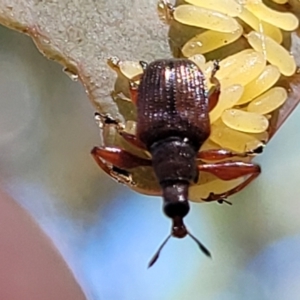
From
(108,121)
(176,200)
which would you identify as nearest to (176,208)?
(176,200)

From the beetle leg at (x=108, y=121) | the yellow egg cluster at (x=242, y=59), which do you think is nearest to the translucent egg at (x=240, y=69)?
the yellow egg cluster at (x=242, y=59)

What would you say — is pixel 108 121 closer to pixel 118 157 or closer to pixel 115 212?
pixel 118 157

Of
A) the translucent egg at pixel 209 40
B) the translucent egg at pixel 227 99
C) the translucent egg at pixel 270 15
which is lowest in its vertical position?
the translucent egg at pixel 227 99

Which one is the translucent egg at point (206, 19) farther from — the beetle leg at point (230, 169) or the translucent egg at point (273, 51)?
the beetle leg at point (230, 169)

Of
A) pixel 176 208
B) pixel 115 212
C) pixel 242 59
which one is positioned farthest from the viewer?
pixel 115 212

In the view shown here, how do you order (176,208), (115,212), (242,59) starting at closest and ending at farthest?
(176,208) → (242,59) → (115,212)

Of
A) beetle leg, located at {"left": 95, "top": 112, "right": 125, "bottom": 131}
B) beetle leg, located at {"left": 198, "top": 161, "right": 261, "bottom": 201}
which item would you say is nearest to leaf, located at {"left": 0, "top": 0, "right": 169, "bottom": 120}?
beetle leg, located at {"left": 95, "top": 112, "right": 125, "bottom": 131}

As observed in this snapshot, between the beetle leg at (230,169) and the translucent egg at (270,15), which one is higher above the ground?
the translucent egg at (270,15)

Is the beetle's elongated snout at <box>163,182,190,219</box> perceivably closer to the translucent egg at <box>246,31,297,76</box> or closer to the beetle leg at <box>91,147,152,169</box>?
the beetle leg at <box>91,147,152,169</box>
